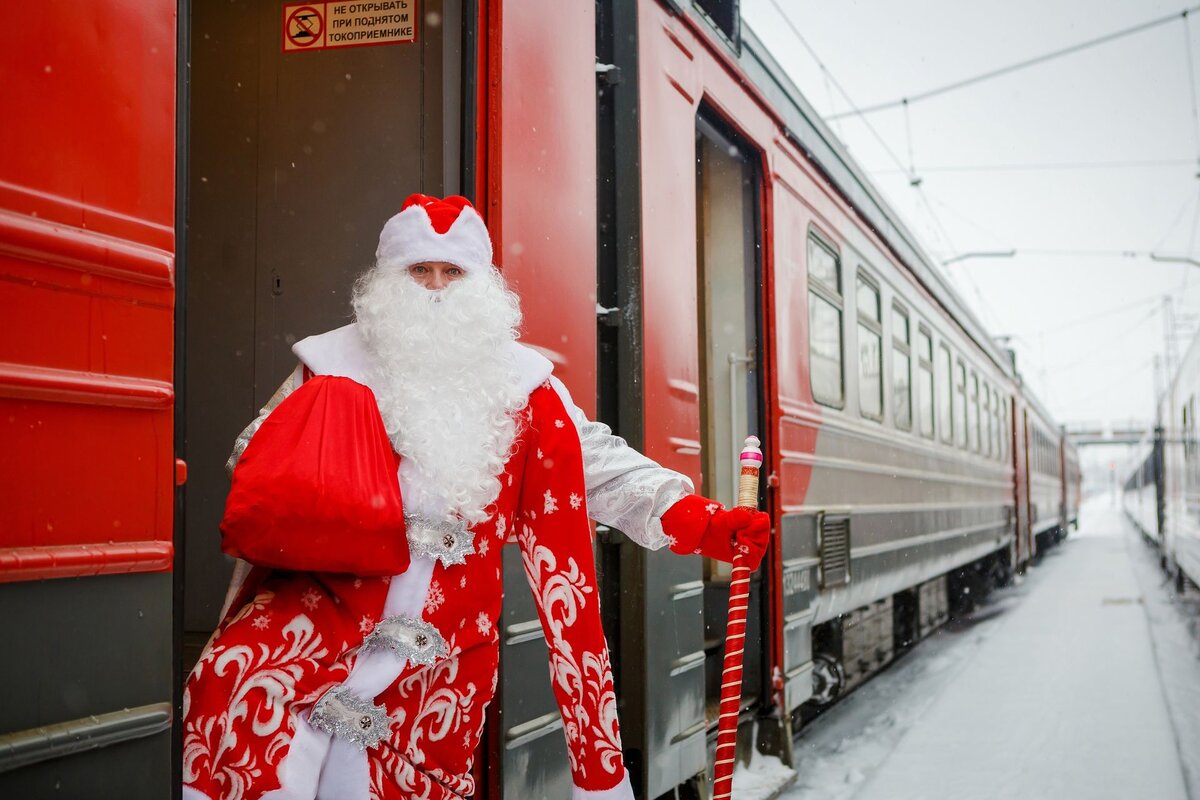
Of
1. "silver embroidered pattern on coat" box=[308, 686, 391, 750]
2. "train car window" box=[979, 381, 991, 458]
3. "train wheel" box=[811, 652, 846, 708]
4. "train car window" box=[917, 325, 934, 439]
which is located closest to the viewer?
"silver embroidered pattern on coat" box=[308, 686, 391, 750]

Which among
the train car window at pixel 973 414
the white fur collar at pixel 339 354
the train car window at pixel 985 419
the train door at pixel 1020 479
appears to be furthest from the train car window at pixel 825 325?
the train door at pixel 1020 479

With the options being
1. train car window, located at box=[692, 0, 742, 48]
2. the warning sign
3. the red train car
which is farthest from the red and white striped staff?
train car window, located at box=[692, 0, 742, 48]

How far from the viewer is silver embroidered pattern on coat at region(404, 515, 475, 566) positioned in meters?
1.83

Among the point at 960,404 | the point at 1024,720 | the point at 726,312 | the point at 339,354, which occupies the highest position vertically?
the point at 726,312

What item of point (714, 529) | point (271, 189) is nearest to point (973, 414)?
point (271, 189)

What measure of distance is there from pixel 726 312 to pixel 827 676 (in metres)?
2.12

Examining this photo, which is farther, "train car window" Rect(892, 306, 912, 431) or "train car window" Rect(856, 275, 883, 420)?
"train car window" Rect(892, 306, 912, 431)

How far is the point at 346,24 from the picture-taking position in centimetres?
283

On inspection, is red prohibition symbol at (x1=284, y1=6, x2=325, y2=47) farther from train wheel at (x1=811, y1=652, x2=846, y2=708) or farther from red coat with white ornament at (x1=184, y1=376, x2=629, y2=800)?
train wheel at (x1=811, y1=652, x2=846, y2=708)

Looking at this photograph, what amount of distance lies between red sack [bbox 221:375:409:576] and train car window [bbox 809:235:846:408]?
3309mm

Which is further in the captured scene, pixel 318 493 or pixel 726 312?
pixel 726 312

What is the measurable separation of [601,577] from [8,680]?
6.04 feet

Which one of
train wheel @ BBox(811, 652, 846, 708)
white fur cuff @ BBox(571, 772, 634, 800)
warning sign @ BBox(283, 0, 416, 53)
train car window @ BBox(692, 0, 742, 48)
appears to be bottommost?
train wheel @ BBox(811, 652, 846, 708)

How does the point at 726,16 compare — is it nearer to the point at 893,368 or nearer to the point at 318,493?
the point at 318,493
